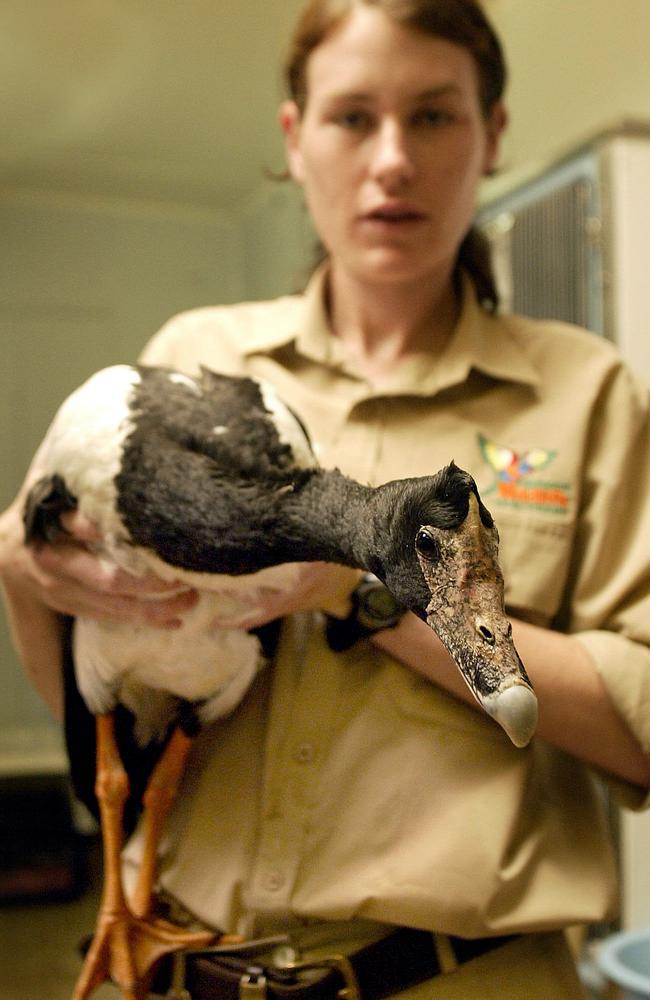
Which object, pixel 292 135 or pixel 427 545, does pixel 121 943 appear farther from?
pixel 292 135

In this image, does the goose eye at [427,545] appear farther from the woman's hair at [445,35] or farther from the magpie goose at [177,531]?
the woman's hair at [445,35]

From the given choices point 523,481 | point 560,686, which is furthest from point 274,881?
point 523,481

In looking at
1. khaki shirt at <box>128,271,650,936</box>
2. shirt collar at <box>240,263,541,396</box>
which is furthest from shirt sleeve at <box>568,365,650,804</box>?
shirt collar at <box>240,263,541,396</box>

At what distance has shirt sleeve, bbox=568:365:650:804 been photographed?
102cm

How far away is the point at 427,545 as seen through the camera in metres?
0.56

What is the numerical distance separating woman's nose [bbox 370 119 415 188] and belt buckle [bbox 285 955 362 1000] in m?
0.76

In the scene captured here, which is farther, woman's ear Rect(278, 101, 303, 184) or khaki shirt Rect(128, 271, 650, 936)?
woman's ear Rect(278, 101, 303, 184)

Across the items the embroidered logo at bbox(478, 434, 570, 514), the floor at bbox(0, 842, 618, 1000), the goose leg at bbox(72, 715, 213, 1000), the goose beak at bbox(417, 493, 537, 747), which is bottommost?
the floor at bbox(0, 842, 618, 1000)

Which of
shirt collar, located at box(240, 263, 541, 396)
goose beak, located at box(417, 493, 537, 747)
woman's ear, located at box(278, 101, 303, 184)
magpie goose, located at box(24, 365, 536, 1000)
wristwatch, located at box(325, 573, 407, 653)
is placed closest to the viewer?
goose beak, located at box(417, 493, 537, 747)

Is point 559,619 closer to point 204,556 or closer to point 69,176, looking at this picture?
point 204,556

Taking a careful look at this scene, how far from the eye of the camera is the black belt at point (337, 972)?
35.9 inches

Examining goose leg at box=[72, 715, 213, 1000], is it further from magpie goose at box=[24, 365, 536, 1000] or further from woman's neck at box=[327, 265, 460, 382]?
woman's neck at box=[327, 265, 460, 382]

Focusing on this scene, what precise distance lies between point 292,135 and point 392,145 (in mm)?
305

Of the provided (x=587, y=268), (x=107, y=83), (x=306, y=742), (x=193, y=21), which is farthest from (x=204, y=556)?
(x=587, y=268)
